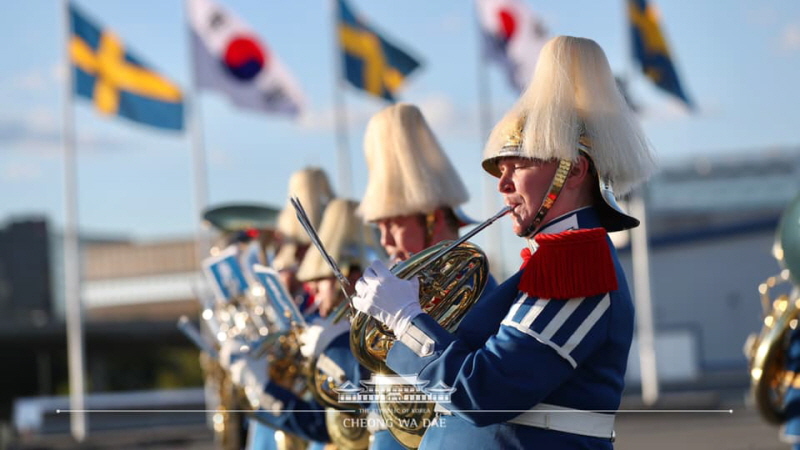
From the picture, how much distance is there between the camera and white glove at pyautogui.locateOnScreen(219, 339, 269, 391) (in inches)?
275

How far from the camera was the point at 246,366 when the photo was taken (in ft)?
23.1

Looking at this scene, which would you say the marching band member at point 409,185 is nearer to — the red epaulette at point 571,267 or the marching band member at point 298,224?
the red epaulette at point 571,267

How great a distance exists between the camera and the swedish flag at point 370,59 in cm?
2206

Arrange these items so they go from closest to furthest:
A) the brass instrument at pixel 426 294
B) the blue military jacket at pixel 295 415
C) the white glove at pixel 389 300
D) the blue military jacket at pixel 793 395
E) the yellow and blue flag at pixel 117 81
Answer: the white glove at pixel 389 300
the brass instrument at pixel 426 294
the blue military jacket at pixel 295 415
the blue military jacket at pixel 793 395
the yellow and blue flag at pixel 117 81

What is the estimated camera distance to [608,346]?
4.12 metres

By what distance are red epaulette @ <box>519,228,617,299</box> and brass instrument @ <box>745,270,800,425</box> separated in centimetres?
398

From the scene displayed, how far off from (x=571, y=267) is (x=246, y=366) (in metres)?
3.27

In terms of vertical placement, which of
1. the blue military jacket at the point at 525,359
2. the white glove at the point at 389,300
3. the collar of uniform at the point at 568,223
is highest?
the collar of uniform at the point at 568,223

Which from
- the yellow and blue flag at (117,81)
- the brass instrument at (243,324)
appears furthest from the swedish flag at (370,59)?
the brass instrument at (243,324)

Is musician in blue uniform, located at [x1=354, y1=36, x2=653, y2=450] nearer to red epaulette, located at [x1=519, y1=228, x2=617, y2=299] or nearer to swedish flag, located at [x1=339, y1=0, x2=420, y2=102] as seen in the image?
red epaulette, located at [x1=519, y1=228, x2=617, y2=299]

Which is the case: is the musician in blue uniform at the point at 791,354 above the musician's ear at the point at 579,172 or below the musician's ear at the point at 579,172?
below

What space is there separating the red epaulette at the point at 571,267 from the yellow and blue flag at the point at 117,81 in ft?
55.0

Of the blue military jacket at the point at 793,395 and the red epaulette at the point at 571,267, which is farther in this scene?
the blue military jacket at the point at 793,395

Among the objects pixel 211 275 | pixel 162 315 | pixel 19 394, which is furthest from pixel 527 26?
pixel 162 315
